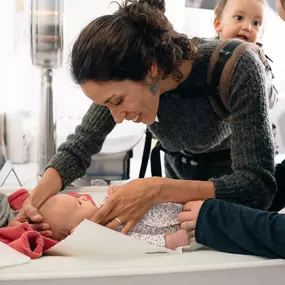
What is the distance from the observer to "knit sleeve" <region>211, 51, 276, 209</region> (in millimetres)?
1142

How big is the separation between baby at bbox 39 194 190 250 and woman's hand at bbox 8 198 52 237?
1.2 inches

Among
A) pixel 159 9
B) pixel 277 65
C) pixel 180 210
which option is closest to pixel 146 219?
pixel 180 210

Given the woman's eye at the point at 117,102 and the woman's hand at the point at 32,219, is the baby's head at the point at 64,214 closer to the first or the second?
the woman's hand at the point at 32,219

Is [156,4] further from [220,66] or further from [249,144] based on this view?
[249,144]

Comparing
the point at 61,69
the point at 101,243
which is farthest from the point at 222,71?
the point at 61,69

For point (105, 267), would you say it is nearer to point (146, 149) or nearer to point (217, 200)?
point (217, 200)

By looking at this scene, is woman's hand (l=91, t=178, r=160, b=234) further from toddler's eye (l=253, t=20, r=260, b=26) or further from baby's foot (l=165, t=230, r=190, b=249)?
toddler's eye (l=253, t=20, r=260, b=26)

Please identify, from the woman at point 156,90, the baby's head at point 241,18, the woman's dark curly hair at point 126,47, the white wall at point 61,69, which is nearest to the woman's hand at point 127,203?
the woman at point 156,90

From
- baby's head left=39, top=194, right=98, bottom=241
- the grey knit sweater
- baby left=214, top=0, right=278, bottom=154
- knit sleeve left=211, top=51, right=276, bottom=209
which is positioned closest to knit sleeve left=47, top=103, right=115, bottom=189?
the grey knit sweater

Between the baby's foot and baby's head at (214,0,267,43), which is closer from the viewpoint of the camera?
the baby's foot

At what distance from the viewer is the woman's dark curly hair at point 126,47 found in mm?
1111

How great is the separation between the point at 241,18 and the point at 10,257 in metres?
1.32

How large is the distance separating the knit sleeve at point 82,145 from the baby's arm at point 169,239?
33cm

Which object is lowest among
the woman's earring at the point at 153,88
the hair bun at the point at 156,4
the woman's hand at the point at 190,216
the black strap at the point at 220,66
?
the woman's hand at the point at 190,216
